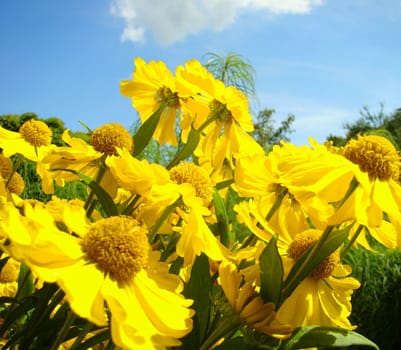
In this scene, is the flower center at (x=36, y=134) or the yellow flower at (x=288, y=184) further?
the flower center at (x=36, y=134)

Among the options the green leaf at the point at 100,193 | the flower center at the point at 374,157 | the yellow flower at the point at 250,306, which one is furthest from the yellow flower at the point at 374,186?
the green leaf at the point at 100,193

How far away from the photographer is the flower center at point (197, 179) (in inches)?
27.5

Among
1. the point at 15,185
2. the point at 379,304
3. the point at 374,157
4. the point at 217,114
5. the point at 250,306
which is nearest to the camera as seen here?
the point at 250,306

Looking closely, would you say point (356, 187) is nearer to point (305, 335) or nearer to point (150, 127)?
point (305, 335)

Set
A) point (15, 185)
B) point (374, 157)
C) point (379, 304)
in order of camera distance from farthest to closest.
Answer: point (379, 304)
point (15, 185)
point (374, 157)

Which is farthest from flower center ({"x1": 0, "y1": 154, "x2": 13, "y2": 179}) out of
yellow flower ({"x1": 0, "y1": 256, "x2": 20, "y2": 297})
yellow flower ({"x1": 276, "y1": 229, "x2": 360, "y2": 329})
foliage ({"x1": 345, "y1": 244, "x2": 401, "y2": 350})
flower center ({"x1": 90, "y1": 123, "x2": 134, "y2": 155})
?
foliage ({"x1": 345, "y1": 244, "x2": 401, "y2": 350})

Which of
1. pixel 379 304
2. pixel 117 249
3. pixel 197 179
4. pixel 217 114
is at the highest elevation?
pixel 217 114

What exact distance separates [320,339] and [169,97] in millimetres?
434

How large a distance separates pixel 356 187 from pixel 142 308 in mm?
247

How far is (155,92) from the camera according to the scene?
831 mm

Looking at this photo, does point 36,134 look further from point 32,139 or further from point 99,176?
point 99,176

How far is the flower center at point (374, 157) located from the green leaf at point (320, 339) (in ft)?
0.60

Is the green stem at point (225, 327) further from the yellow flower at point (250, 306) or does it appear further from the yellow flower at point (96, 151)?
the yellow flower at point (96, 151)

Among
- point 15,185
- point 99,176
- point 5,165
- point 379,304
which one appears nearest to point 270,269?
point 99,176
